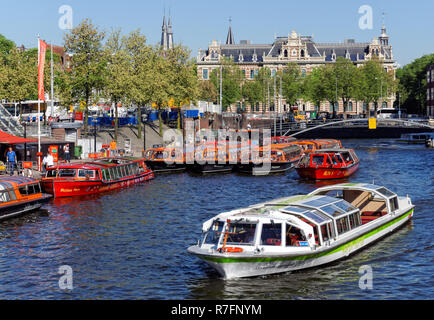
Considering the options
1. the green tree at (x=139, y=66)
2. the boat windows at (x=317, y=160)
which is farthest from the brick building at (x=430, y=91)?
the boat windows at (x=317, y=160)

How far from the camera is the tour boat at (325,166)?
6253 cm

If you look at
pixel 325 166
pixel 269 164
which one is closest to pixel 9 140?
pixel 269 164

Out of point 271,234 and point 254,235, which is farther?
point 271,234

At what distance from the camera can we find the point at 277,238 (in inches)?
1109

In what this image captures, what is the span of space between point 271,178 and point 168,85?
1259 inches

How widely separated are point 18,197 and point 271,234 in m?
20.2

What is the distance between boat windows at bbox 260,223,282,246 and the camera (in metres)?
27.9

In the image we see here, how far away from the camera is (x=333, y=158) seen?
64.2 metres

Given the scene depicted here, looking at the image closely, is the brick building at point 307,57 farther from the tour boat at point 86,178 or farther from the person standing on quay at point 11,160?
the person standing on quay at point 11,160

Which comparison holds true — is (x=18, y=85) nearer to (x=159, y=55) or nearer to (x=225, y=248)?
(x=159, y=55)

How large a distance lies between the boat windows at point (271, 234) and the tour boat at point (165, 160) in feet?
136

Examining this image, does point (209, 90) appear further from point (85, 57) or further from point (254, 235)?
point (254, 235)

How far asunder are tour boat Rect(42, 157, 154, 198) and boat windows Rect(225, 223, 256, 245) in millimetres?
24897

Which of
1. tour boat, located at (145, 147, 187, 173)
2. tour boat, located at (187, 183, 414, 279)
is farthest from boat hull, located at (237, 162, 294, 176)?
tour boat, located at (187, 183, 414, 279)
